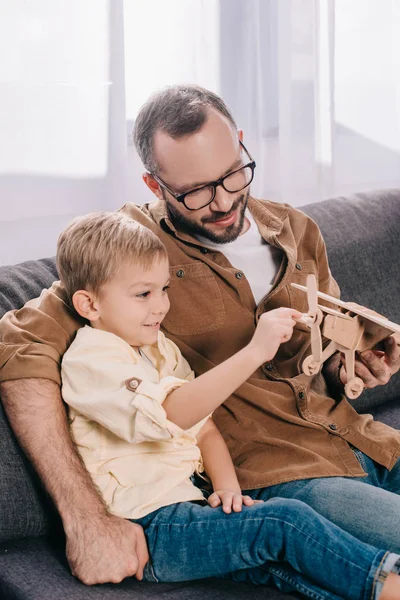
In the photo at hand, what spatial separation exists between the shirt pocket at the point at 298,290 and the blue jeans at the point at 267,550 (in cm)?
51

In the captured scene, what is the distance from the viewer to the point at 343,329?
5.29 ft

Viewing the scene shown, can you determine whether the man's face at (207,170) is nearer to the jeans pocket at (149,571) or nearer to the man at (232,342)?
the man at (232,342)

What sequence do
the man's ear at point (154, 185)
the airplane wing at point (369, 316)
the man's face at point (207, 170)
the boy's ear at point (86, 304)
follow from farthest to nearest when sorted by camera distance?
the man's ear at point (154, 185)
the man's face at point (207, 170)
the boy's ear at point (86, 304)
the airplane wing at point (369, 316)

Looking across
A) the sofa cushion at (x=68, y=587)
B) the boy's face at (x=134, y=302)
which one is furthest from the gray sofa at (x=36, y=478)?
the boy's face at (x=134, y=302)

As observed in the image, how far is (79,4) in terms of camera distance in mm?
2178

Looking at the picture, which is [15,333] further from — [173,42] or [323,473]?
[173,42]

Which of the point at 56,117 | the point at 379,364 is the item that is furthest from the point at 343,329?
the point at 56,117

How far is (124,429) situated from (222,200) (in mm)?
515

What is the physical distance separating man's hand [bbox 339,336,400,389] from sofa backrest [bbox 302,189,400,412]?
478mm

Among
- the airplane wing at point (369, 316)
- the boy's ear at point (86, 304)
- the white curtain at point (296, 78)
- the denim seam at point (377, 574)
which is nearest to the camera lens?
the denim seam at point (377, 574)

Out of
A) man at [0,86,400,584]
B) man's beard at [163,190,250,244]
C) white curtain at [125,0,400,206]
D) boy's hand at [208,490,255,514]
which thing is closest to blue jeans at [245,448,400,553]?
man at [0,86,400,584]

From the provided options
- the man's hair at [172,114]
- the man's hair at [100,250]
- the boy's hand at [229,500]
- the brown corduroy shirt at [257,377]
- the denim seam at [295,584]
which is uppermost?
the man's hair at [172,114]

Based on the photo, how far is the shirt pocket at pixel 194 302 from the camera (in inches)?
71.8

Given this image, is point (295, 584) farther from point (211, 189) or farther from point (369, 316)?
point (211, 189)
